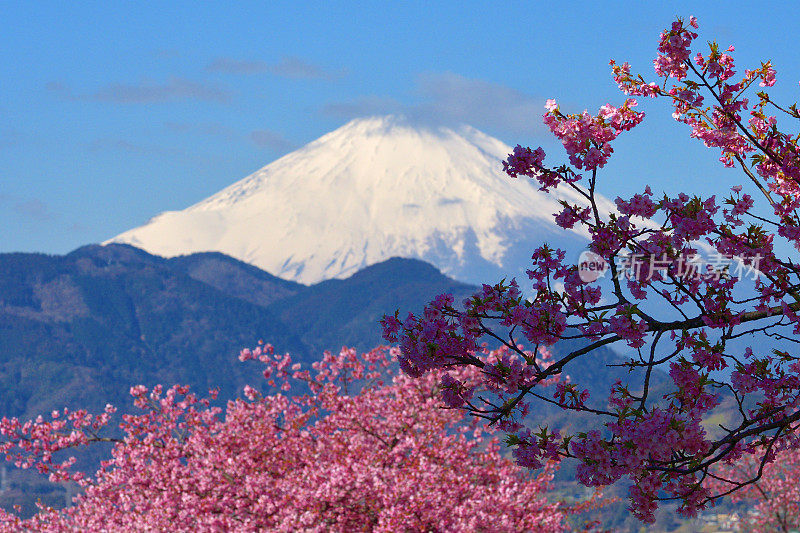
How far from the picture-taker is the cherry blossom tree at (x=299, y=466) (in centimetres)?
1800

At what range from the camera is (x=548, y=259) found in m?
7.24

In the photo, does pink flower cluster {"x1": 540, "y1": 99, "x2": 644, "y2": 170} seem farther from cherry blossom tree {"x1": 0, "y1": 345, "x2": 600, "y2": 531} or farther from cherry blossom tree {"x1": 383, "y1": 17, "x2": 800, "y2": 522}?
cherry blossom tree {"x1": 0, "y1": 345, "x2": 600, "y2": 531}

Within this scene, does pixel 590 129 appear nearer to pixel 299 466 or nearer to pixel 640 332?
pixel 640 332

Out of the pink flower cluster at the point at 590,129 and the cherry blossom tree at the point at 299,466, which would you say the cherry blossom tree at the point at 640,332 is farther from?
the cherry blossom tree at the point at 299,466

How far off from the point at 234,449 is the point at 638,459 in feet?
52.5

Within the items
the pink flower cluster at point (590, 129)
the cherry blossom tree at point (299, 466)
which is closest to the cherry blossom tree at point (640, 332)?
the pink flower cluster at point (590, 129)

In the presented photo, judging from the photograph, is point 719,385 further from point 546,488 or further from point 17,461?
point 17,461

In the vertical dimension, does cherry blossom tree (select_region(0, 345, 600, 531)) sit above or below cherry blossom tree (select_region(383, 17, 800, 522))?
above

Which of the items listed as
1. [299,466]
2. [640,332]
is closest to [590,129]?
[640,332]

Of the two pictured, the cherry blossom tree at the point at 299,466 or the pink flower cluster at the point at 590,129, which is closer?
the pink flower cluster at the point at 590,129

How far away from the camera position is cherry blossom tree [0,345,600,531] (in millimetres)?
18000

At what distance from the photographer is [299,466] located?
2183cm

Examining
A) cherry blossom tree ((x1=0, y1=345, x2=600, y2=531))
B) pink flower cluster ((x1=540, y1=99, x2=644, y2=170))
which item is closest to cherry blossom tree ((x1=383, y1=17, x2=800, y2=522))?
pink flower cluster ((x1=540, y1=99, x2=644, y2=170))

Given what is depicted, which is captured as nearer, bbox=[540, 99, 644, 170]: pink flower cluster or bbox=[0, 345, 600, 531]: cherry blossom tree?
bbox=[540, 99, 644, 170]: pink flower cluster
